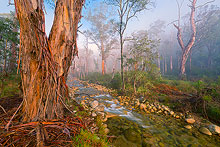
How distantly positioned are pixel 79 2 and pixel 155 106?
4964mm

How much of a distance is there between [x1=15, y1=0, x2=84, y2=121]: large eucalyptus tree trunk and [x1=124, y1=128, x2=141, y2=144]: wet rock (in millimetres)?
2068

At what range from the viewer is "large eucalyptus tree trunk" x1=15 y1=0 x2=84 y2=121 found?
109 cm

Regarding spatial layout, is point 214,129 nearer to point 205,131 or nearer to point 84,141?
point 205,131

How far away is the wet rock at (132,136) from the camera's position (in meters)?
2.42

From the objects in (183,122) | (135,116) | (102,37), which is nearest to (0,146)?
(135,116)

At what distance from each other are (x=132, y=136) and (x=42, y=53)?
2.86m

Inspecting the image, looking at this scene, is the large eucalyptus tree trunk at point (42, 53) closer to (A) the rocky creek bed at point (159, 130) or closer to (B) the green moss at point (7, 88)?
(A) the rocky creek bed at point (159, 130)

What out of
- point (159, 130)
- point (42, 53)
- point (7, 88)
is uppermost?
point (42, 53)

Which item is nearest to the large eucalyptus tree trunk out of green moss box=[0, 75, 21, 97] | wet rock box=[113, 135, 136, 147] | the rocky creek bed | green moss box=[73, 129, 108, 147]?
green moss box=[73, 129, 108, 147]

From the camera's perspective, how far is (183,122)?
3398 mm

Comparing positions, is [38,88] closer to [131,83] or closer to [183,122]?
[183,122]

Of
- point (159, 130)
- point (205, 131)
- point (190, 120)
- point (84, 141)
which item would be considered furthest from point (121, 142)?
point (190, 120)

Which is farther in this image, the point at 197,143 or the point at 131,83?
the point at 131,83

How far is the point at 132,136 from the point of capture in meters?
2.56
